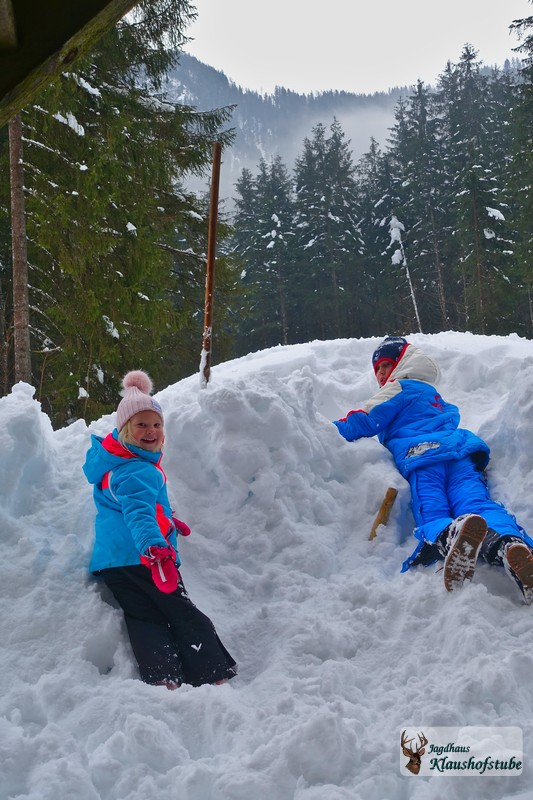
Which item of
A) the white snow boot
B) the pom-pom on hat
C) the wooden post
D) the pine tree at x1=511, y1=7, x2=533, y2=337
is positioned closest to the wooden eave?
the white snow boot

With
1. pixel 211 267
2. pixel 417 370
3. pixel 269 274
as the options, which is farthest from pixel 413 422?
Answer: pixel 269 274

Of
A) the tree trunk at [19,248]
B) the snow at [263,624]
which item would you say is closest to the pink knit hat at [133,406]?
the snow at [263,624]

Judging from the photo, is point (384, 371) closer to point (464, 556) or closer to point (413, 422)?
point (413, 422)

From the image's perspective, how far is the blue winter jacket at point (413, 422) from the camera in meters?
4.22

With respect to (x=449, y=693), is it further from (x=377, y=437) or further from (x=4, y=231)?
(x=4, y=231)

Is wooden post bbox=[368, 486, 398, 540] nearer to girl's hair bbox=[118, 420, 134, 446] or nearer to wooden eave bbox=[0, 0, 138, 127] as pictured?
girl's hair bbox=[118, 420, 134, 446]

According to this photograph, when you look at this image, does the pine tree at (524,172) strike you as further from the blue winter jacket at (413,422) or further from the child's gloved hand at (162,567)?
the child's gloved hand at (162,567)

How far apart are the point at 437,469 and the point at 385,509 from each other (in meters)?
0.49

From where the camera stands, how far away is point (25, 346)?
8164 mm

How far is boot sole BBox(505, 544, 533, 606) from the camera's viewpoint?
9.72 ft

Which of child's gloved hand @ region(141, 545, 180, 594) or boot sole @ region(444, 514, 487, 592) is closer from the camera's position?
child's gloved hand @ region(141, 545, 180, 594)

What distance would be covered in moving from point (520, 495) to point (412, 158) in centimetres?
3390

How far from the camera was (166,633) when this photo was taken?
2877mm

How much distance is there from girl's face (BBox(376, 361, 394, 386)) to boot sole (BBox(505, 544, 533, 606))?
98.1 inches
